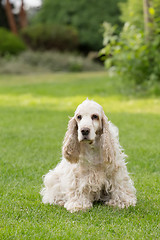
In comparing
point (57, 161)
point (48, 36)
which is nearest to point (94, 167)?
point (57, 161)

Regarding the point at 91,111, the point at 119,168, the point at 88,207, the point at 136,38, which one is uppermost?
the point at 136,38

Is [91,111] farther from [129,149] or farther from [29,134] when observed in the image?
[29,134]

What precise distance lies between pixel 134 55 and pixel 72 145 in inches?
350

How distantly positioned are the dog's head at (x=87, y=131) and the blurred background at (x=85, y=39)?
811 centimetres

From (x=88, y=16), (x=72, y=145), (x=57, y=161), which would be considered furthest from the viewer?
(x=88, y=16)

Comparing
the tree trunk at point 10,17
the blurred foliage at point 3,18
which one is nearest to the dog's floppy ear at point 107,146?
the tree trunk at point 10,17

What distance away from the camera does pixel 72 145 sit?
14.7 ft

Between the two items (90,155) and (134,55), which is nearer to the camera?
(90,155)

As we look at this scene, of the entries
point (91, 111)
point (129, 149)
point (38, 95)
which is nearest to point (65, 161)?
point (91, 111)

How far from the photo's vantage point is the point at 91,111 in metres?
4.27

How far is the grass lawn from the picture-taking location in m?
3.90

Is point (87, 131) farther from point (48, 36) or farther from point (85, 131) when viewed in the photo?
point (48, 36)

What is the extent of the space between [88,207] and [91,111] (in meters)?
0.99

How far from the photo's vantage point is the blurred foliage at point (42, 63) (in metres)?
24.0
